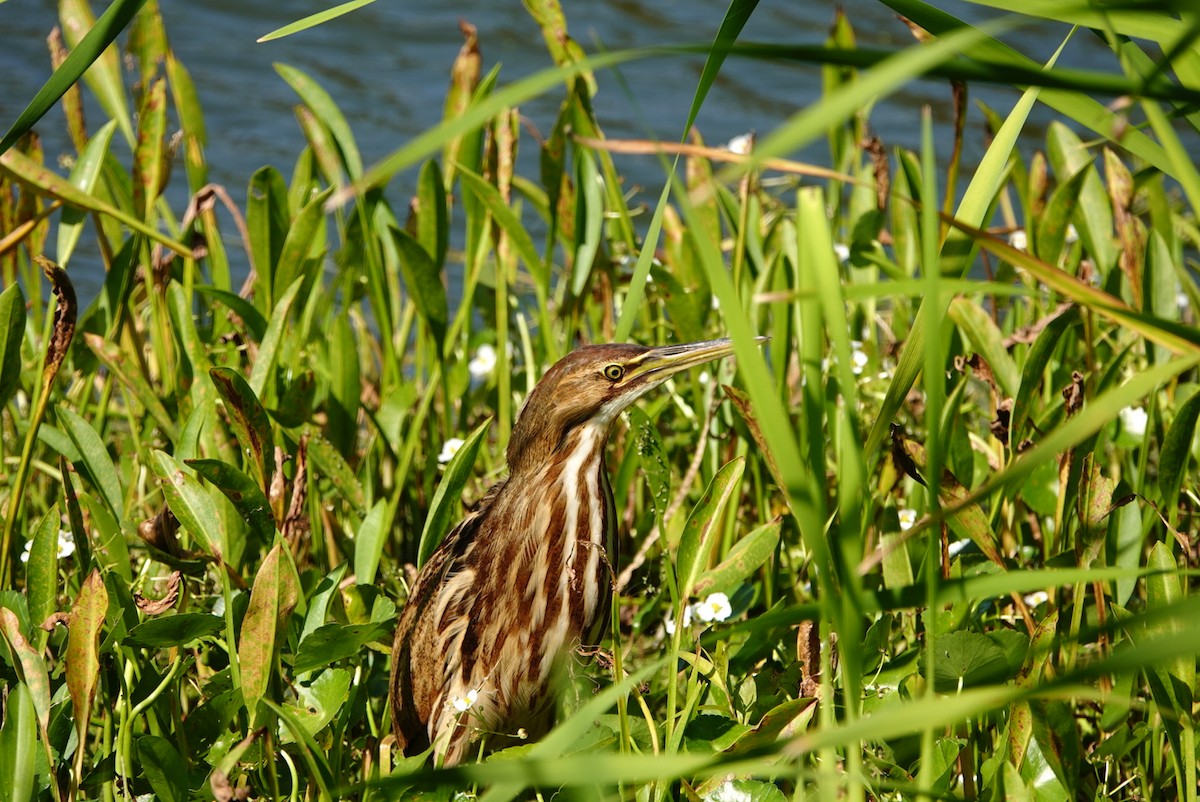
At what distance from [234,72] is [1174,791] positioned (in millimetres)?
6458

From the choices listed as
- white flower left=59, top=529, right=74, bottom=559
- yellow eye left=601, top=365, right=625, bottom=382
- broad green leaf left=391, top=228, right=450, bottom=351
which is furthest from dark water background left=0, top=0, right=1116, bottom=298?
yellow eye left=601, top=365, right=625, bottom=382

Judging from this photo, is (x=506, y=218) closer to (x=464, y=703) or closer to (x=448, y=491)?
(x=448, y=491)

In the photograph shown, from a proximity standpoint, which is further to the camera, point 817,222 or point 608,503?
point 608,503

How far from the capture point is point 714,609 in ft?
7.41

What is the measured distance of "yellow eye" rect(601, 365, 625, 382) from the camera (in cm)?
235

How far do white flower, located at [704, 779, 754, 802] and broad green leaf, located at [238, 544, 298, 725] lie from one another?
0.62 m

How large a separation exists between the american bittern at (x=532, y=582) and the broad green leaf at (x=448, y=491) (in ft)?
0.23

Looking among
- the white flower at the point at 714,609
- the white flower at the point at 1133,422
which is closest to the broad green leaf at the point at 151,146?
the white flower at the point at 714,609

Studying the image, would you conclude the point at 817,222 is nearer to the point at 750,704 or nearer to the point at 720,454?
the point at 750,704

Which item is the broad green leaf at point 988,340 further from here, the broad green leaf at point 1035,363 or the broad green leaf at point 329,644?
the broad green leaf at point 329,644

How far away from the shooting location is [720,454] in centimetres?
309

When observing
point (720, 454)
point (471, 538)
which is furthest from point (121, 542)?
point (720, 454)

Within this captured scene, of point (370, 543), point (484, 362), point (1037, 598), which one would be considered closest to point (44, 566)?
point (370, 543)

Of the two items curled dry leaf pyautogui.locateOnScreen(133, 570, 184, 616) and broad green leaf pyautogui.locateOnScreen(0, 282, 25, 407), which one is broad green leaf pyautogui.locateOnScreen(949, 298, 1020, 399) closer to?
curled dry leaf pyautogui.locateOnScreen(133, 570, 184, 616)
